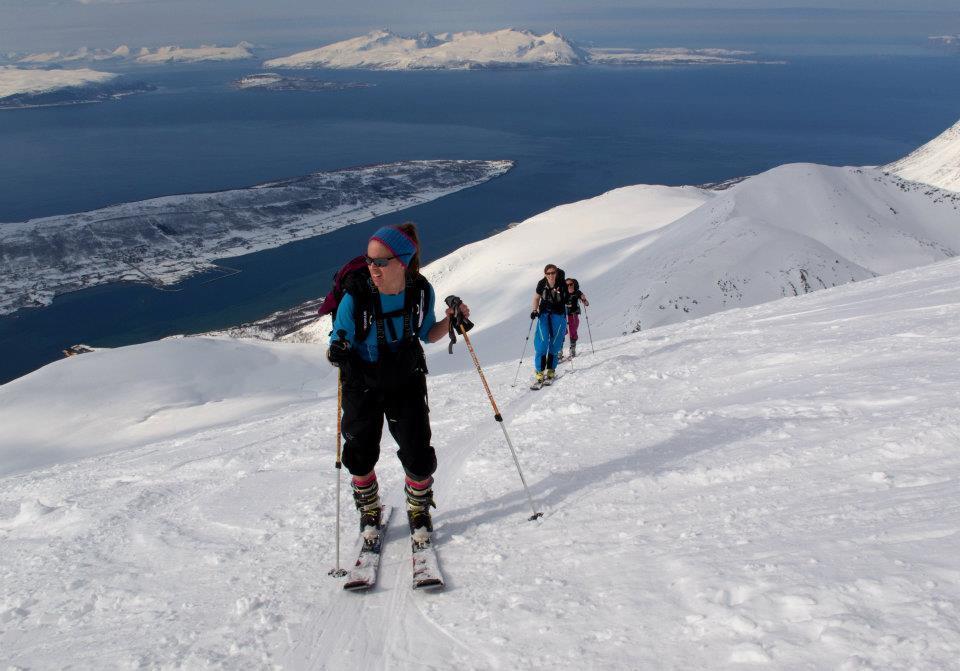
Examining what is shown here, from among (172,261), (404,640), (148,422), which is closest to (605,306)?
(148,422)

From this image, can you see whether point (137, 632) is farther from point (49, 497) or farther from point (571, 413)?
point (571, 413)

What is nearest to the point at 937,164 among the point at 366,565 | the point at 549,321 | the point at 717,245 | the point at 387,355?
the point at 717,245

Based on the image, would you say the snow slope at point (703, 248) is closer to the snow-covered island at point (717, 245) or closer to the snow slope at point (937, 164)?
the snow-covered island at point (717, 245)

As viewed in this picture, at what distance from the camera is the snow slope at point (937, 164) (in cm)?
11256

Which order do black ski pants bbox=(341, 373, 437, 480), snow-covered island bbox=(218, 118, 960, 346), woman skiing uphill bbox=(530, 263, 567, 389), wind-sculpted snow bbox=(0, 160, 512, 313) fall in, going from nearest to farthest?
black ski pants bbox=(341, 373, 437, 480), woman skiing uphill bbox=(530, 263, 567, 389), snow-covered island bbox=(218, 118, 960, 346), wind-sculpted snow bbox=(0, 160, 512, 313)

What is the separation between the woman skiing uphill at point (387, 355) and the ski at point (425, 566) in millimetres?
90

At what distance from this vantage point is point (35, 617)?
168 inches

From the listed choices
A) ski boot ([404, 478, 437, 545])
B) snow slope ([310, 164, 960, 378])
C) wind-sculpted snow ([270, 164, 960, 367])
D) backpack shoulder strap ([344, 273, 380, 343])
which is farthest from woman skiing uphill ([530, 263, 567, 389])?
snow slope ([310, 164, 960, 378])

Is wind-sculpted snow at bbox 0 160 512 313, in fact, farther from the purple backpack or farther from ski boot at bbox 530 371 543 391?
the purple backpack

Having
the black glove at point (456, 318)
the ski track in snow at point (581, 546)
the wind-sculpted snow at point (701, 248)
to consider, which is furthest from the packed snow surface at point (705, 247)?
the black glove at point (456, 318)

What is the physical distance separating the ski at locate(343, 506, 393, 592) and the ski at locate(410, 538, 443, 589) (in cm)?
31

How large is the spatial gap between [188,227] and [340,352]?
420 feet

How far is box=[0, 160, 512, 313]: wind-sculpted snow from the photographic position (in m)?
97.7

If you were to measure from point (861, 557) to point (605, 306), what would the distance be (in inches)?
1183
